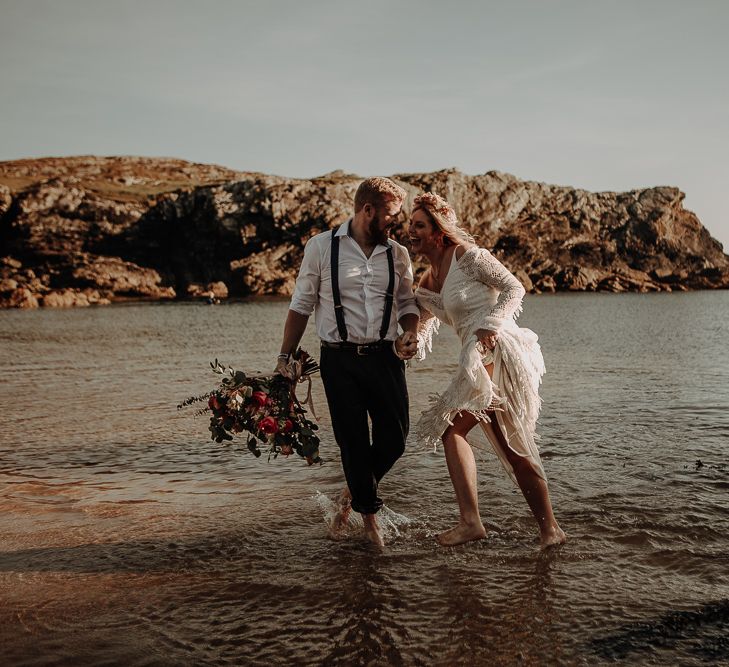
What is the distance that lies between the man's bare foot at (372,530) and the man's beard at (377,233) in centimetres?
198

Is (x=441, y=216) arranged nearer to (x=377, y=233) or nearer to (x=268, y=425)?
(x=377, y=233)

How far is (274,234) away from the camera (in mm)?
91562

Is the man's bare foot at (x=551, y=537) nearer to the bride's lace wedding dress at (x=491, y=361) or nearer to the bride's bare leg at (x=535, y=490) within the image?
the bride's bare leg at (x=535, y=490)

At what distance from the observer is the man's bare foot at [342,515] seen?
17.5 ft

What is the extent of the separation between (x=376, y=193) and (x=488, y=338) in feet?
4.12

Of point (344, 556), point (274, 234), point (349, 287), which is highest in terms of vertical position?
point (274, 234)

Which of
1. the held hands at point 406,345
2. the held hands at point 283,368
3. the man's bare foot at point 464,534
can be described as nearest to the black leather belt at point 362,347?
the held hands at point 406,345

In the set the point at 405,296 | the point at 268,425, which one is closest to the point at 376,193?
the point at 405,296

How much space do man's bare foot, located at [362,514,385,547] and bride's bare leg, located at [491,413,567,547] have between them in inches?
42.3

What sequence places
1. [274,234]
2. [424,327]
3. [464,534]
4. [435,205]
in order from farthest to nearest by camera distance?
[274,234] → [424,327] → [435,205] → [464,534]

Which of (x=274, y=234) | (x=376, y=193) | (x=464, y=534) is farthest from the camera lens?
(x=274, y=234)

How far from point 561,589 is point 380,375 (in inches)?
69.7

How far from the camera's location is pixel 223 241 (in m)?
93.3

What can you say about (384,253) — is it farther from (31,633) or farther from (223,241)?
(223,241)
